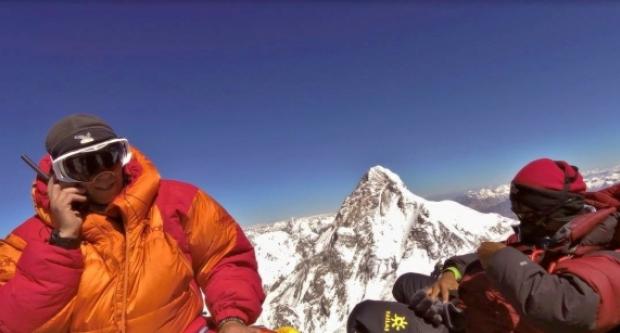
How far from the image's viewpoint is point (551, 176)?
4242 mm

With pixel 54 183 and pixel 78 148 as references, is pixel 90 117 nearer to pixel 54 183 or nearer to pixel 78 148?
pixel 78 148

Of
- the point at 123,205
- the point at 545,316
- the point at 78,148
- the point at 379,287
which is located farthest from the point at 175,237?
the point at 379,287

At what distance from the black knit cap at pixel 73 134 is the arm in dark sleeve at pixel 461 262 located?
423 centimetres

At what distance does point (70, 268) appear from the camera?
383 centimetres

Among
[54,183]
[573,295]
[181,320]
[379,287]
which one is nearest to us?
[573,295]

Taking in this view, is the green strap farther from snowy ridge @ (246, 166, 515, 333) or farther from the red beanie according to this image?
snowy ridge @ (246, 166, 515, 333)

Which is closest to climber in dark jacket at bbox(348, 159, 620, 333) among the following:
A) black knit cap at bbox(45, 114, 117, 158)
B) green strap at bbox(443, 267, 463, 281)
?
green strap at bbox(443, 267, 463, 281)

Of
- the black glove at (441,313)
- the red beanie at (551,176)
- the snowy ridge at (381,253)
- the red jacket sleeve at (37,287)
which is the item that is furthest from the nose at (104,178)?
the snowy ridge at (381,253)

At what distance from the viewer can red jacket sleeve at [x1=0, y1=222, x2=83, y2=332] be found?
3.69 m

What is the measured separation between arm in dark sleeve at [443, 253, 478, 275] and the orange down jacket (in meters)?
2.52

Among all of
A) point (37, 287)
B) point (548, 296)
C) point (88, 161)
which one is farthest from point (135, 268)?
point (548, 296)

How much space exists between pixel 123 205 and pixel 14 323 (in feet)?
4.11

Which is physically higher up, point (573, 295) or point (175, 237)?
point (175, 237)

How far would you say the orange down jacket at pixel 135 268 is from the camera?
3.75 m
